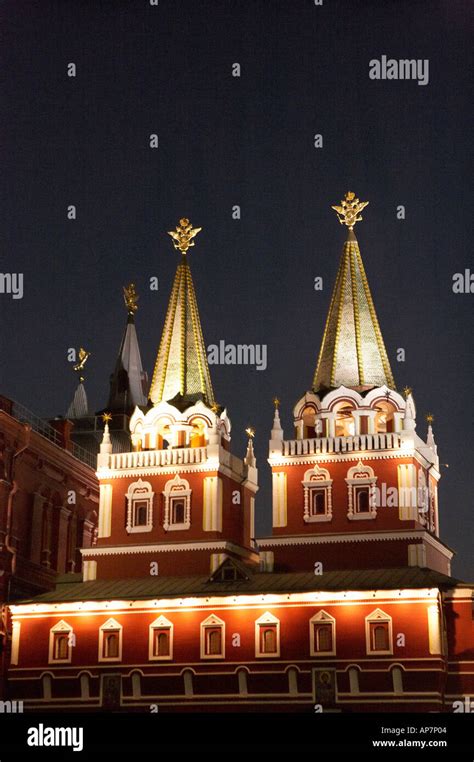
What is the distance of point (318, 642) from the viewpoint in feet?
137

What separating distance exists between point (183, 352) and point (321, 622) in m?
13.8

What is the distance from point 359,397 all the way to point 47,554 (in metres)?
16.1

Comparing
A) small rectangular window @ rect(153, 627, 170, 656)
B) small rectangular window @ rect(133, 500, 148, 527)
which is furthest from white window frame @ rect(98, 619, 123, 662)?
small rectangular window @ rect(133, 500, 148, 527)

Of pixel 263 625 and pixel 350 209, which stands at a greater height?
pixel 350 209

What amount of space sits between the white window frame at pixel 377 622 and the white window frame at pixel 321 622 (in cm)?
117

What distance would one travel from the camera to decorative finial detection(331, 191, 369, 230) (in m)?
49.7

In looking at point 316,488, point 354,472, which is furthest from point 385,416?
point 316,488

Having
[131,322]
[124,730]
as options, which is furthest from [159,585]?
[131,322]

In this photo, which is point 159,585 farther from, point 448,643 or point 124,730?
point 124,730

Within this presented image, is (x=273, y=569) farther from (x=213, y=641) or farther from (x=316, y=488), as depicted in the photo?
(x=213, y=641)

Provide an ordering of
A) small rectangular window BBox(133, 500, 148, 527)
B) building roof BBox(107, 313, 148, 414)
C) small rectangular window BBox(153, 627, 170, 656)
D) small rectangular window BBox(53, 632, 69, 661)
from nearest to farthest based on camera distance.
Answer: small rectangular window BBox(153, 627, 170, 656)
small rectangular window BBox(53, 632, 69, 661)
small rectangular window BBox(133, 500, 148, 527)
building roof BBox(107, 313, 148, 414)

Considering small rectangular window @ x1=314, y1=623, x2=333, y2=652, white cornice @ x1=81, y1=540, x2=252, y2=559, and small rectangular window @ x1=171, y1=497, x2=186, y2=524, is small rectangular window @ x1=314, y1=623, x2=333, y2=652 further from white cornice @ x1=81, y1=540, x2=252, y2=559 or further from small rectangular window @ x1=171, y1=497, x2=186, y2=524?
small rectangular window @ x1=171, y1=497, x2=186, y2=524

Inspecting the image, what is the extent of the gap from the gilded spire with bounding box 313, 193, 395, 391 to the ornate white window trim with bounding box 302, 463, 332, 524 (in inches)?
146

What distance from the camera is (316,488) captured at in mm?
45156
